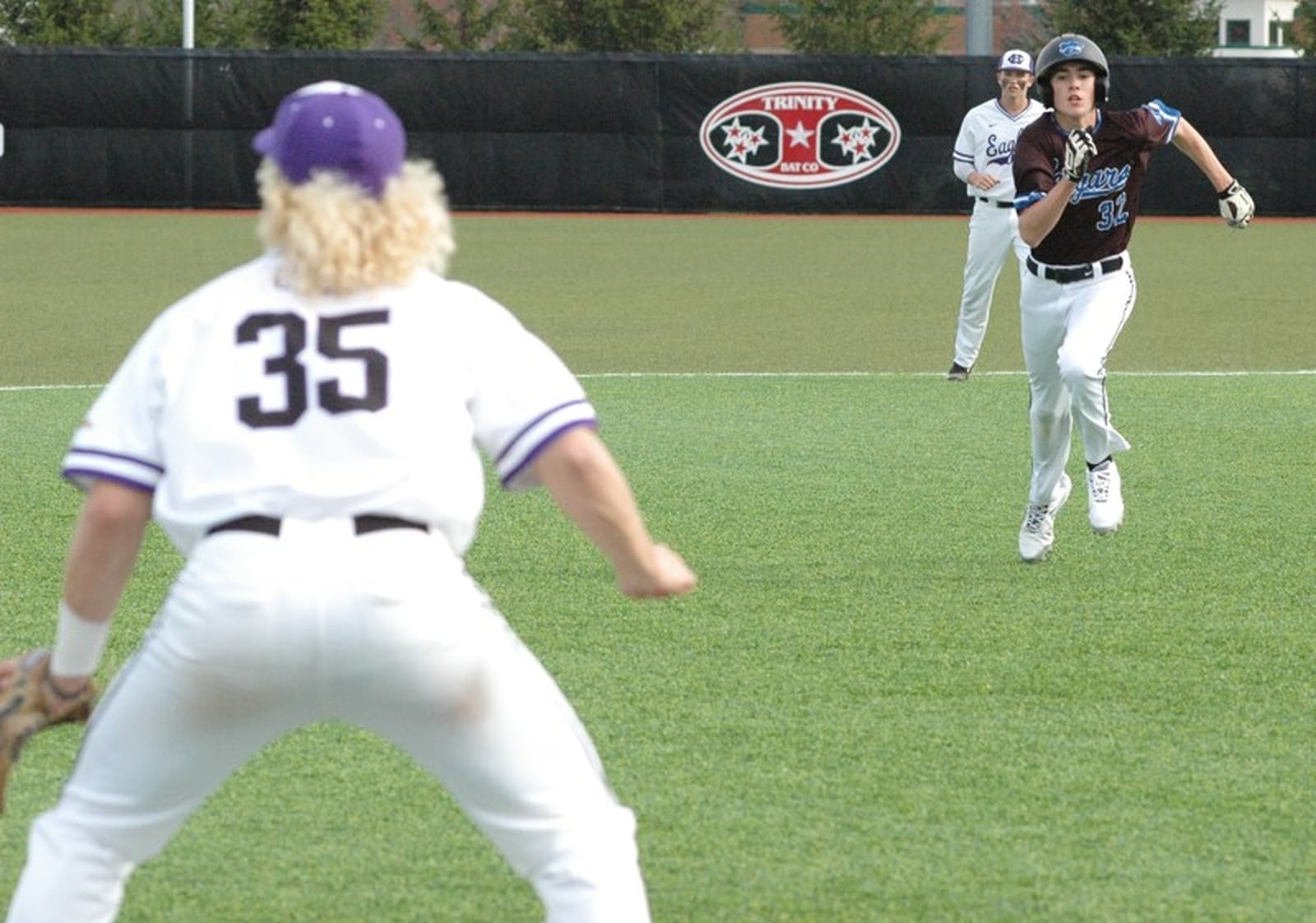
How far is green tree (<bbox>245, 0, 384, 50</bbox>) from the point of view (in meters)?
45.0

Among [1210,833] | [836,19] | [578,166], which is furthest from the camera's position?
[836,19]

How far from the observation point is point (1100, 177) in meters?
8.98

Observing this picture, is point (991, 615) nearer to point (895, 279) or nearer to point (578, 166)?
point (895, 279)

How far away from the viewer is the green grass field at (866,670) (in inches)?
197

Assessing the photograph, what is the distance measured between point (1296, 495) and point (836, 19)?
40694mm

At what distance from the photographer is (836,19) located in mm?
50156

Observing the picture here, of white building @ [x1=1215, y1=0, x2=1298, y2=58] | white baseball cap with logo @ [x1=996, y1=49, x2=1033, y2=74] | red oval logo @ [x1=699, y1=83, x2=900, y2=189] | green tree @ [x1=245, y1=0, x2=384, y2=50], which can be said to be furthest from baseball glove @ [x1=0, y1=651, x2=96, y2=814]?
white building @ [x1=1215, y1=0, x2=1298, y2=58]

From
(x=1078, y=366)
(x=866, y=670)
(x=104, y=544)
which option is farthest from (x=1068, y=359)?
(x=104, y=544)

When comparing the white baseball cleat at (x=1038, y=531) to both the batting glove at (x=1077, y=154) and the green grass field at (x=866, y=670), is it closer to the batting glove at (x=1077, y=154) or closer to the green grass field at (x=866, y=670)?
the green grass field at (x=866, y=670)

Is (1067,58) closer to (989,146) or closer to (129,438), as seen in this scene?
(129,438)

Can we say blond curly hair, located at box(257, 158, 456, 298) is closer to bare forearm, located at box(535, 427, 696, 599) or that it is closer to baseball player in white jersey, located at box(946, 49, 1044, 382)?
bare forearm, located at box(535, 427, 696, 599)

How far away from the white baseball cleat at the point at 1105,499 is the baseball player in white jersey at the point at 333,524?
585cm

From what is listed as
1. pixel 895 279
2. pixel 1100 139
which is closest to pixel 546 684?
pixel 1100 139

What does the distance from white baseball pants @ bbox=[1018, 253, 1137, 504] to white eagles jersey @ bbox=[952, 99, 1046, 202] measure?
7.09 metres
